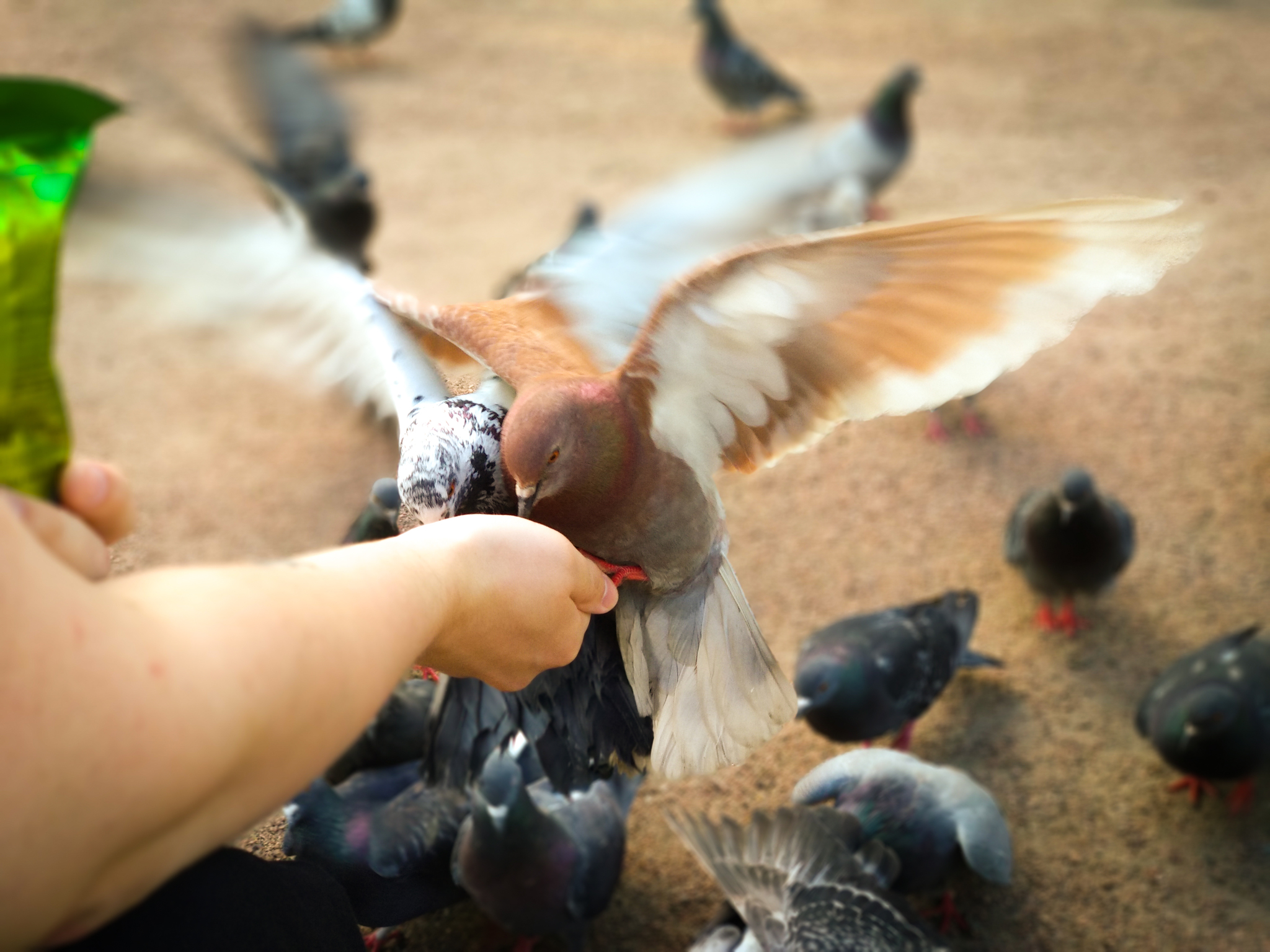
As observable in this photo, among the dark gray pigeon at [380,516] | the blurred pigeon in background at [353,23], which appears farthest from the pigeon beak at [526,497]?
the blurred pigeon in background at [353,23]

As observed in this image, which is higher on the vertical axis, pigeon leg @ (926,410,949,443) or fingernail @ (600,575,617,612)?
fingernail @ (600,575,617,612)

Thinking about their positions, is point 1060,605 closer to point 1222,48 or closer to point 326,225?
point 326,225

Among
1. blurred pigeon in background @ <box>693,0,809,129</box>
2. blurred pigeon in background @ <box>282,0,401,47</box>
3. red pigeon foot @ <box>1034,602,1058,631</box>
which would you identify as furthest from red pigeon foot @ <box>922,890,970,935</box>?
blurred pigeon in background @ <box>282,0,401,47</box>

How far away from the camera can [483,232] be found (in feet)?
18.0

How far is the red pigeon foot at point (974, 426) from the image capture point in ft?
12.2

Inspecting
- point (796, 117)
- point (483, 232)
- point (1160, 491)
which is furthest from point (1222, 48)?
point (483, 232)

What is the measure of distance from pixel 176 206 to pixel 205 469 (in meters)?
2.34

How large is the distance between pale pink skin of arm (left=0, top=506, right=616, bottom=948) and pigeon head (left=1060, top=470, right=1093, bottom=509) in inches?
99.4

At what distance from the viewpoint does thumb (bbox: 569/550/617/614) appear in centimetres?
110

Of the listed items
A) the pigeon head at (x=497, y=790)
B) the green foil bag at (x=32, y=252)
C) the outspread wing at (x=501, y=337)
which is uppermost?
the green foil bag at (x=32, y=252)

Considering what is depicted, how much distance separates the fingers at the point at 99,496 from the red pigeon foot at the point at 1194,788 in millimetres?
2584

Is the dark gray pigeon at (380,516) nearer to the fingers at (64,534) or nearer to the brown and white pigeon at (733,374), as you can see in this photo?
the brown and white pigeon at (733,374)

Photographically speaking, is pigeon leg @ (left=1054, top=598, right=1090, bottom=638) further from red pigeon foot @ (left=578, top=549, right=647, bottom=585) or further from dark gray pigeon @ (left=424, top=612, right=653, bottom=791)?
red pigeon foot @ (left=578, top=549, right=647, bottom=585)

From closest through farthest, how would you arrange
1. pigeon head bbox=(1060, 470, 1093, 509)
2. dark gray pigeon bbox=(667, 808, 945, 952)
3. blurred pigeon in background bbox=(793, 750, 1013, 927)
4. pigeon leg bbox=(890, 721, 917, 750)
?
1. dark gray pigeon bbox=(667, 808, 945, 952)
2. blurred pigeon in background bbox=(793, 750, 1013, 927)
3. pigeon leg bbox=(890, 721, 917, 750)
4. pigeon head bbox=(1060, 470, 1093, 509)
